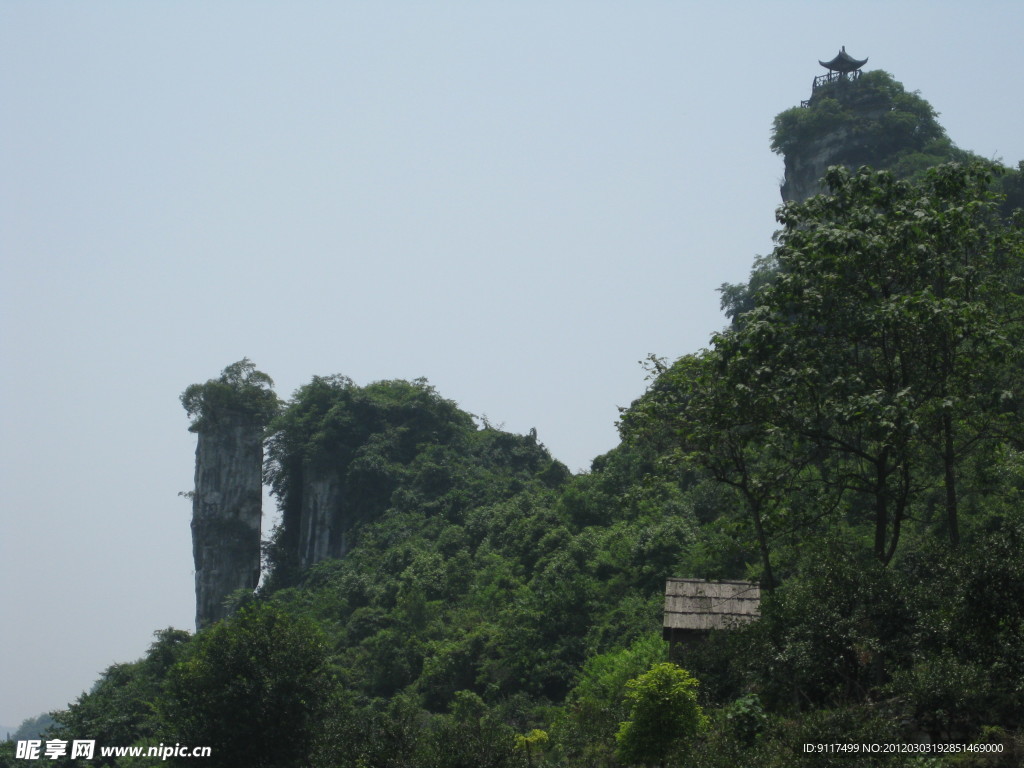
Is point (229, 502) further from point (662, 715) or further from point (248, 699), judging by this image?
point (662, 715)

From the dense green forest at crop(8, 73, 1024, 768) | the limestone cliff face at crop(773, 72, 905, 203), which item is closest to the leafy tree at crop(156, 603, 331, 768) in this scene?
the dense green forest at crop(8, 73, 1024, 768)

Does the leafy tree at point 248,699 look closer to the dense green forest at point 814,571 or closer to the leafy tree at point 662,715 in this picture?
the dense green forest at point 814,571

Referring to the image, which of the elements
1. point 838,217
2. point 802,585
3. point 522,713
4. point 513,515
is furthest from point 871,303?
point 513,515

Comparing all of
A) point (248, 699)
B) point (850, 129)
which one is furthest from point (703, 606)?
point (850, 129)

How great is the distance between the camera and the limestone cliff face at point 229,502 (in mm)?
46719

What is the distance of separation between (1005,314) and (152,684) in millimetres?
24428

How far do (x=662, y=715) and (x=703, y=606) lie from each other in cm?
341

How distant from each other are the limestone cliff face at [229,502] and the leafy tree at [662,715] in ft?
124

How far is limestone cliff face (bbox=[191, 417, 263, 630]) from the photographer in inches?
1839

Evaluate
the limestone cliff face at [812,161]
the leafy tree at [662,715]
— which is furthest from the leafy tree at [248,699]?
the limestone cliff face at [812,161]

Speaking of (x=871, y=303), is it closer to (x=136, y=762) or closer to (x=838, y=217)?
(x=838, y=217)

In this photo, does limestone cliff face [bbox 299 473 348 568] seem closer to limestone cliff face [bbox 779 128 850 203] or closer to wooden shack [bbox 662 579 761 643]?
limestone cliff face [bbox 779 128 850 203]

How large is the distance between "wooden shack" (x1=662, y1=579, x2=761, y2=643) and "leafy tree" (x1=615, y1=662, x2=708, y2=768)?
9.64 feet

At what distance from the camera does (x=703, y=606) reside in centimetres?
1394
